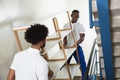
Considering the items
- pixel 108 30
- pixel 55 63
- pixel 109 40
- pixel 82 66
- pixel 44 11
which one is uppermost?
pixel 44 11

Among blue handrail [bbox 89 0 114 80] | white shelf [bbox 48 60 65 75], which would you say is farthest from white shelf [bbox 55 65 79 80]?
blue handrail [bbox 89 0 114 80]

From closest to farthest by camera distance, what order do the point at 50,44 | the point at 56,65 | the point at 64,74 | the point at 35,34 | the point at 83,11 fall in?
the point at 35,34 < the point at 50,44 < the point at 56,65 < the point at 64,74 < the point at 83,11

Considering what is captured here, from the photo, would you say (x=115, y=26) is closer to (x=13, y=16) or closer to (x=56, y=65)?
(x=56, y=65)

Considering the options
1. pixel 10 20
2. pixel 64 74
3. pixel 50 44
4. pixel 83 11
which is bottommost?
pixel 64 74

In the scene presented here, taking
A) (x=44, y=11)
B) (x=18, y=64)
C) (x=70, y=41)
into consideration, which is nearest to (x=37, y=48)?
(x=18, y=64)

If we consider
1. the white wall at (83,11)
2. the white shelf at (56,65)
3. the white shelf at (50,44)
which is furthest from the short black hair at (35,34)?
the white wall at (83,11)

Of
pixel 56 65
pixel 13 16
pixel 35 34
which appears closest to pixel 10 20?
pixel 13 16

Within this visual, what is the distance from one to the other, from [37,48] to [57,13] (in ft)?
7.26

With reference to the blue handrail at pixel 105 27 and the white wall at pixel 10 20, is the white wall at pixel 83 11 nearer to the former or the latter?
the white wall at pixel 10 20

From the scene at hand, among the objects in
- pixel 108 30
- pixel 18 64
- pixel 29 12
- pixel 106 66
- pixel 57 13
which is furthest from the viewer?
pixel 57 13

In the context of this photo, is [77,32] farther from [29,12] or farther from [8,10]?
[8,10]

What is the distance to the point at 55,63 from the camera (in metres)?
2.25

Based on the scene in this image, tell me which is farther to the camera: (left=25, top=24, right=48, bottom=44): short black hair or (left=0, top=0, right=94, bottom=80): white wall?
(left=0, top=0, right=94, bottom=80): white wall

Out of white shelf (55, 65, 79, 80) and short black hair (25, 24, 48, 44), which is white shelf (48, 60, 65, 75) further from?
short black hair (25, 24, 48, 44)
